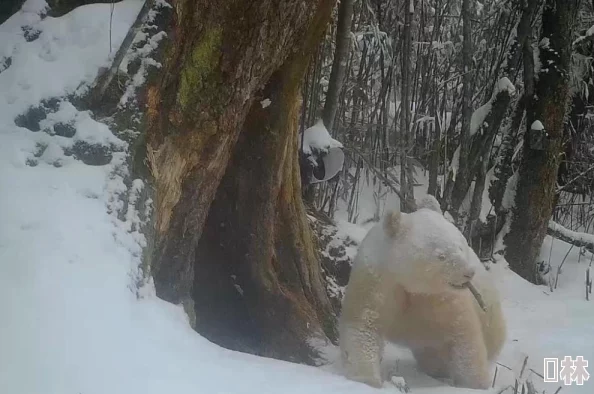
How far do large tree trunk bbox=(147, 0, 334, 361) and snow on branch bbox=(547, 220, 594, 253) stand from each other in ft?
8.22

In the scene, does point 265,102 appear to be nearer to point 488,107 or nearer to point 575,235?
point 488,107

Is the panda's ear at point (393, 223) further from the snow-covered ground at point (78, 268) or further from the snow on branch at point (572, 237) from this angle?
the snow on branch at point (572, 237)

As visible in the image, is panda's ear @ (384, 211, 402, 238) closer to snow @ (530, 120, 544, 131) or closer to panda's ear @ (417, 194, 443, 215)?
panda's ear @ (417, 194, 443, 215)

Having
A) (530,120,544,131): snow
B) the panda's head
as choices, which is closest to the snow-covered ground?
the panda's head

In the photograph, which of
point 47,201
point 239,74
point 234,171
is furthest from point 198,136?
point 47,201

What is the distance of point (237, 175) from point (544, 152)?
2.70 meters

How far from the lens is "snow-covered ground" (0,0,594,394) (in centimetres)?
162

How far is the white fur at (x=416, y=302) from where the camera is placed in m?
2.64

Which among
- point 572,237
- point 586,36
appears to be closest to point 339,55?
point 586,36

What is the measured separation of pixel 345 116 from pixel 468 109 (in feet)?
4.36

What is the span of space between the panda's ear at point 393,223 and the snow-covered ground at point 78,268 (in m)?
0.64

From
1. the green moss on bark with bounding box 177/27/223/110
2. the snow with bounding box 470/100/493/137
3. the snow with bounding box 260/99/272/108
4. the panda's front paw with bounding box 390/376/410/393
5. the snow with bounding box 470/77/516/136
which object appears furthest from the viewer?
the snow with bounding box 470/100/493/137

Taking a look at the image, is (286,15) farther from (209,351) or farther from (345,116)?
(345,116)

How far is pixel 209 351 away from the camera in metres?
2.15
